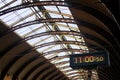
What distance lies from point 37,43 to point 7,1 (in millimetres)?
14353

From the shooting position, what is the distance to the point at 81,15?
98.5ft

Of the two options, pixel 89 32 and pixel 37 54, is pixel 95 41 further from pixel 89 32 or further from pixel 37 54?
pixel 37 54

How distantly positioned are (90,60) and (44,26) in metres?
16.9

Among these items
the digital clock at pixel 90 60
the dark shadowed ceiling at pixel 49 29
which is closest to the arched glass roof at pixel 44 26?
the dark shadowed ceiling at pixel 49 29

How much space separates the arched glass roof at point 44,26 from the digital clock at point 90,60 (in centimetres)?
797

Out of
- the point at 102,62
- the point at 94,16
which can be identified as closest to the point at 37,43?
the point at 94,16

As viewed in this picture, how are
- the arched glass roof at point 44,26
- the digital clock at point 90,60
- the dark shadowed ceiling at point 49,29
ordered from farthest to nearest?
the arched glass roof at point 44,26 < the dark shadowed ceiling at point 49,29 < the digital clock at point 90,60

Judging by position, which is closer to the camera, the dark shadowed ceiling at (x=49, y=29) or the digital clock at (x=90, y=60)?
the digital clock at (x=90, y=60)

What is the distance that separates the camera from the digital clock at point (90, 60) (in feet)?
68.7

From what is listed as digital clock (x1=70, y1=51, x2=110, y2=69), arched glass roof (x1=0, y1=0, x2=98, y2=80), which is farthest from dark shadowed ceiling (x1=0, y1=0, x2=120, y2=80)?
digital clock (x1=70, y1=51, x2=110, y2=69)

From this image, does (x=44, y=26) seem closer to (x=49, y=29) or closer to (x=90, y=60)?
(x=49, y=29)

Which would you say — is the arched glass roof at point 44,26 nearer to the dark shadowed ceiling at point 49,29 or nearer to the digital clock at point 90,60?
the dark shadowed ceiling at point 49,29

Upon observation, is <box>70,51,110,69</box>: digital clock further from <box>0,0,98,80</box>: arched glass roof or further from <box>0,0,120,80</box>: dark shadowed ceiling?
<box>0,0,98,80</box>: arched glass roof

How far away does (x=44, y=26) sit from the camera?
37.5m
